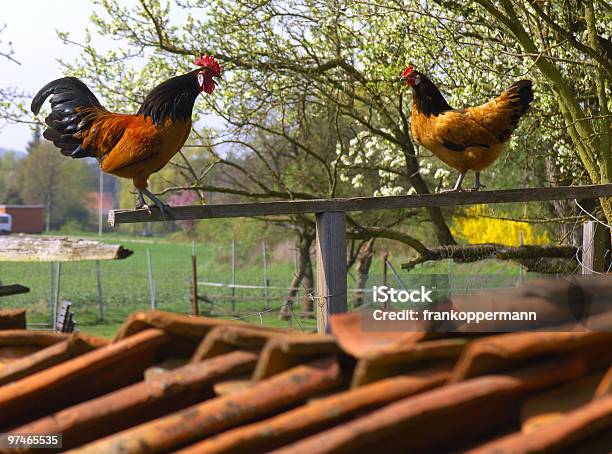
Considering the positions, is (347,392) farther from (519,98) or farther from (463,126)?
(519,98)

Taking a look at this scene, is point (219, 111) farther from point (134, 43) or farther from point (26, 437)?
point (26, 437)

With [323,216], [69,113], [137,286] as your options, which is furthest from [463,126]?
[137,286]

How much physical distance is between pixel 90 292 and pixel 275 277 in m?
6.64

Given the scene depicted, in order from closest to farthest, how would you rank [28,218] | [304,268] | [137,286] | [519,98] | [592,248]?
[519,98], [592,248], [304,268], [137,286], [28,218]

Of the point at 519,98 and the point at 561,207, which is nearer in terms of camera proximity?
the point at 519,98

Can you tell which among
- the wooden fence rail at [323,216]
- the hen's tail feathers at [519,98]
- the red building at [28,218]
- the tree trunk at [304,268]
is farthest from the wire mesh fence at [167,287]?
the red building at [28,218]

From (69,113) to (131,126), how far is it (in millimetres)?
888

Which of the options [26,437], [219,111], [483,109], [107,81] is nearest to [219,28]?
[219,111]

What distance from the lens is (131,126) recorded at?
4812 millimetres

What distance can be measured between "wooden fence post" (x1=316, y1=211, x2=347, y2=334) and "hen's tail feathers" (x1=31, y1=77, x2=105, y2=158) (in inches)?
76.8

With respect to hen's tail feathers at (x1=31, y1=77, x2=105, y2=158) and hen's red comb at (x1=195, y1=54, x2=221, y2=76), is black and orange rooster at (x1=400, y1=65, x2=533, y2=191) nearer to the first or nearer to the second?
hen's red comb at (x1=195, y1=54, x2=221, y2=76)

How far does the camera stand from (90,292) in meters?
30.5

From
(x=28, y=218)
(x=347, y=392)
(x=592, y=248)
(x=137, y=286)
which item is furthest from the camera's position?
(x=28, y=218)

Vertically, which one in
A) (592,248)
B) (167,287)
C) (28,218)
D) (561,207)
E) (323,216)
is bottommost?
(167,287)
